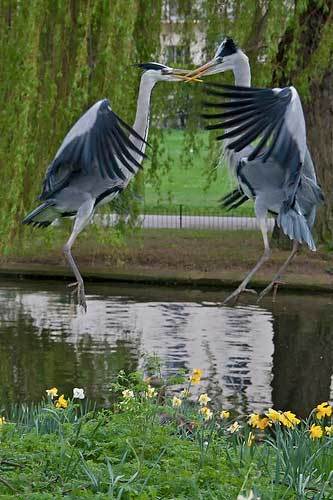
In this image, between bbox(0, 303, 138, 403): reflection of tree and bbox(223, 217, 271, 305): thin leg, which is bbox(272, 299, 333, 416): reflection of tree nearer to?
bbox(0, 303, 138, 403): reflection of tree

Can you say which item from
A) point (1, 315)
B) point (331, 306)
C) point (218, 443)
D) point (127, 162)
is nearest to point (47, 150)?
point (1, 315)

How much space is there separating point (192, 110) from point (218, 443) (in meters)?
13.0

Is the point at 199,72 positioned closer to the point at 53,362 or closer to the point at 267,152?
A: the point at 267,152

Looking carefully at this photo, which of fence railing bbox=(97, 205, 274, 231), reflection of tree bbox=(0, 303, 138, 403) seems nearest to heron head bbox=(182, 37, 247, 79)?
reflection of tree bbox=(0, 303, 138, 403)

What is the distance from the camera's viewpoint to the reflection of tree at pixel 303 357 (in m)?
12.5

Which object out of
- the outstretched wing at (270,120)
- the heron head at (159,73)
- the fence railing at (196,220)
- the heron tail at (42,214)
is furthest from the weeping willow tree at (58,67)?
the fence railing at (196,220)

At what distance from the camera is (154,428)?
6484 mm

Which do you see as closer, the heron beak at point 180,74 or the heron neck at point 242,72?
the heron beak at point 180,74

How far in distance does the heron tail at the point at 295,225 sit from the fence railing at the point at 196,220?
45.5 feet

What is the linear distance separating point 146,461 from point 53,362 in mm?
7247

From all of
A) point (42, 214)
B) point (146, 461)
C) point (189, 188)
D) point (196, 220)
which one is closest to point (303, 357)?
point (42, 214)

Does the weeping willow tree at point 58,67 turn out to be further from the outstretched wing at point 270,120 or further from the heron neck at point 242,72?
the outstretched wing at point 270,120

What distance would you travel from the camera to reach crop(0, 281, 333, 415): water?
40.9 ft

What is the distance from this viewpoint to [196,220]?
2481cm
